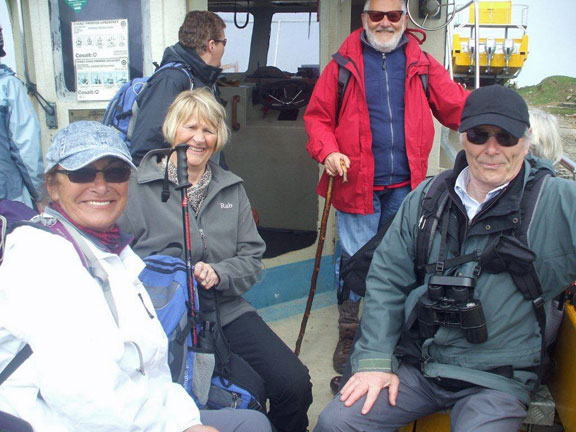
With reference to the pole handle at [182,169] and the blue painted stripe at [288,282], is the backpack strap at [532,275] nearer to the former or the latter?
the pole handle at [182,169]

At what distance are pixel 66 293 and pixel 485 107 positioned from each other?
1.45 m

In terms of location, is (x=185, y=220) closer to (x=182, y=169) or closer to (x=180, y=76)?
(x=182, y=169)


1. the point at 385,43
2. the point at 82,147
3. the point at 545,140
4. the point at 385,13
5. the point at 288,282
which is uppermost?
the point at 385,13

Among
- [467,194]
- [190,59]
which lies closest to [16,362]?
[467,194]

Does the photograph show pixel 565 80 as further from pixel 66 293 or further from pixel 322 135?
pixel 66 293

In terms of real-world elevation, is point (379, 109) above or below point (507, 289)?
above

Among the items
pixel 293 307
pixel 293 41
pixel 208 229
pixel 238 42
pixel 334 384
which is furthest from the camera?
pixel 238 42

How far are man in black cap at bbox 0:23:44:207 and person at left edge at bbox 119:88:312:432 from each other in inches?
44.5

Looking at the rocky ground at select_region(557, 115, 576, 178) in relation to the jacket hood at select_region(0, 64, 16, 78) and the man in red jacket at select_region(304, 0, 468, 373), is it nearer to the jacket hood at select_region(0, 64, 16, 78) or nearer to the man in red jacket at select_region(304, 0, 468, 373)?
the man in red jacket at select_region(304, 0, 468, 373)

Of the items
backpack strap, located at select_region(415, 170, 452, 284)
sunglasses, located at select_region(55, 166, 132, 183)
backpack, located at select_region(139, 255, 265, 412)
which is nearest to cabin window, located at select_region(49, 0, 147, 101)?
backpack, located at select_region(139, 255, 265, 412)

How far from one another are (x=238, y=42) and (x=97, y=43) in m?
2.62

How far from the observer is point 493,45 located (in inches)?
733

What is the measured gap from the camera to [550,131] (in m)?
2.72

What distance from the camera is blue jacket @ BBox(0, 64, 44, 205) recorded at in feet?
11.0
